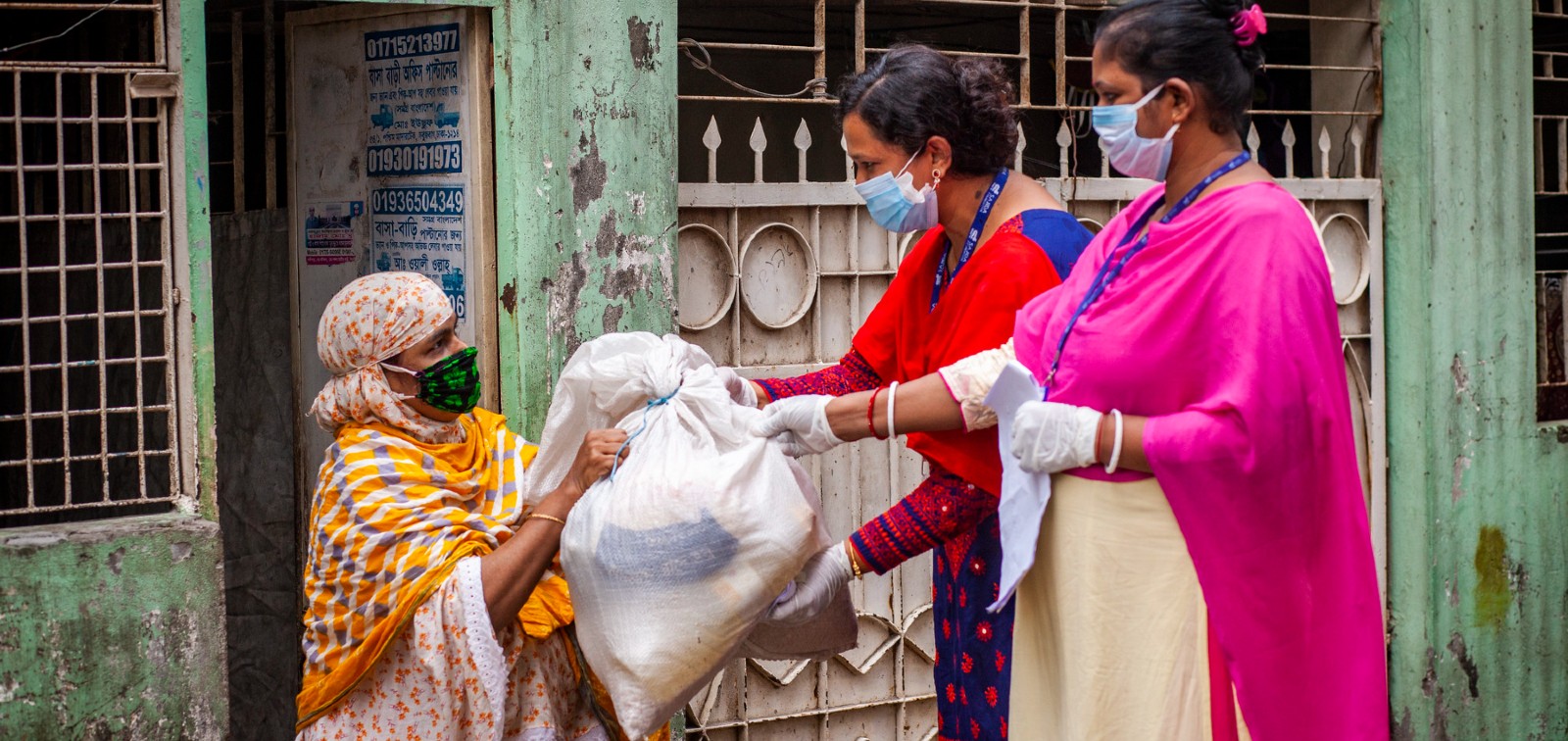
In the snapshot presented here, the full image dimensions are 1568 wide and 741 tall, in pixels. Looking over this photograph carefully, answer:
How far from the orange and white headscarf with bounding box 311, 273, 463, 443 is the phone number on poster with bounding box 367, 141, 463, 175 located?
28.9 inches

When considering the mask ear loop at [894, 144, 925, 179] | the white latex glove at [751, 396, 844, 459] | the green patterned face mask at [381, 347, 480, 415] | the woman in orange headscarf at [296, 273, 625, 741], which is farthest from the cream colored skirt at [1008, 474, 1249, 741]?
the green patterned face mask at [381, 347, 480, 415]

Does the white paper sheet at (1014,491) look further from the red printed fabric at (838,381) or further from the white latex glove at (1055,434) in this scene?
the red printed fabric at (838,381)

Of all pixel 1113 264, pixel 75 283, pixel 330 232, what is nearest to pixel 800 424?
pixel 1113 264

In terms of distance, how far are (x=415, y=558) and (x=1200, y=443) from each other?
150cm

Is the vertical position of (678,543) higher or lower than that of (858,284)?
lower

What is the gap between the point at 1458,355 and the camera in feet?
16.6

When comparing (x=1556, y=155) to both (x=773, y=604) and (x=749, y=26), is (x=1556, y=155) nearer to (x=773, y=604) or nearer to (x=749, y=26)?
(x=749, y=26)

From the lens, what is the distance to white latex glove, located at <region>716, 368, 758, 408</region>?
3205 millimetres

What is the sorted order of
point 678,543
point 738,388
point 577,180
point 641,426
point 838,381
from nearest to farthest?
1. point 678,543
2. point 641,426
3. point 738,388
4. point 838,381
5. point 577,180

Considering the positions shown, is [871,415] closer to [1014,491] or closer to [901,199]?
[1014,491]

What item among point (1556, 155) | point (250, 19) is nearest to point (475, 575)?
point (250, 19)

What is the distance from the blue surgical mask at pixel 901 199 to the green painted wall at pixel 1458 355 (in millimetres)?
2609

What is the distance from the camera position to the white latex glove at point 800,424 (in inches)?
113

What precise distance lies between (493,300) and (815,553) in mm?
1187
